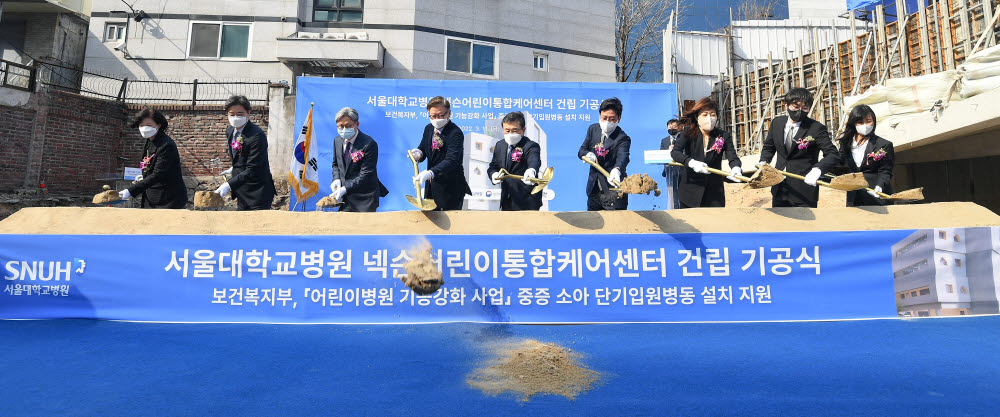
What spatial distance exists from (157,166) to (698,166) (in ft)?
13.3

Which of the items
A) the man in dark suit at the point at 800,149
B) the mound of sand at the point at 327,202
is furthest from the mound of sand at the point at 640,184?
the mound of sand at the point at 327,202

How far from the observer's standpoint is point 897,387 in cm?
180

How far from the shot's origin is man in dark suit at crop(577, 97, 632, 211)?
389 cm

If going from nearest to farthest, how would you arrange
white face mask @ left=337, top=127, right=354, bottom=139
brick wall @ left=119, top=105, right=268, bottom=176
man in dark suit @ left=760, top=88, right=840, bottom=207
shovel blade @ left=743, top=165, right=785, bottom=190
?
shovel blade @ left=743, top=165, right=785, bottom=190 → man in dark suit @ left=760, top=88, right=840, bottom=207 → white face mask @ left=337, top=127, right=354, bottom=139 → brick wall @ left=119, top=105, right=268, bottom=176

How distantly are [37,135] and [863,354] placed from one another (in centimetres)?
1319

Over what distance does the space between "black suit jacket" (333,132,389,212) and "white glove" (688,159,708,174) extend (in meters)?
2.45

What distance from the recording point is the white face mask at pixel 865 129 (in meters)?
3.80

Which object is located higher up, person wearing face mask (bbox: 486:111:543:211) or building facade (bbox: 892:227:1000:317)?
person wearing face mask (bbox: 486:111:543:211)

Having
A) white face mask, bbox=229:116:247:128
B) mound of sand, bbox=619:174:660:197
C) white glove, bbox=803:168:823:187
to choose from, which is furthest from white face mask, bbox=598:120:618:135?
white face mask, bbox=229:116:247:128

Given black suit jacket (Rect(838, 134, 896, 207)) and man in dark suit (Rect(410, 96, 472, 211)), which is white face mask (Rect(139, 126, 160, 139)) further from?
black suit jacket (Rect(838, 134, 896, 207))

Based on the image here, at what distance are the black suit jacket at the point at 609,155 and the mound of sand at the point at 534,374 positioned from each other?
1.92 metres

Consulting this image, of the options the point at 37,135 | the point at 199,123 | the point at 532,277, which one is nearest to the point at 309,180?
the point at 532,277

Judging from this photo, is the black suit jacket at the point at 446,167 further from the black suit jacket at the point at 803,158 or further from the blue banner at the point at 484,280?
the black suit jacket at the point at 803,158

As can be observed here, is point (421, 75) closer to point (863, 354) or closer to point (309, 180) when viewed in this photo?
point (309, 180)
